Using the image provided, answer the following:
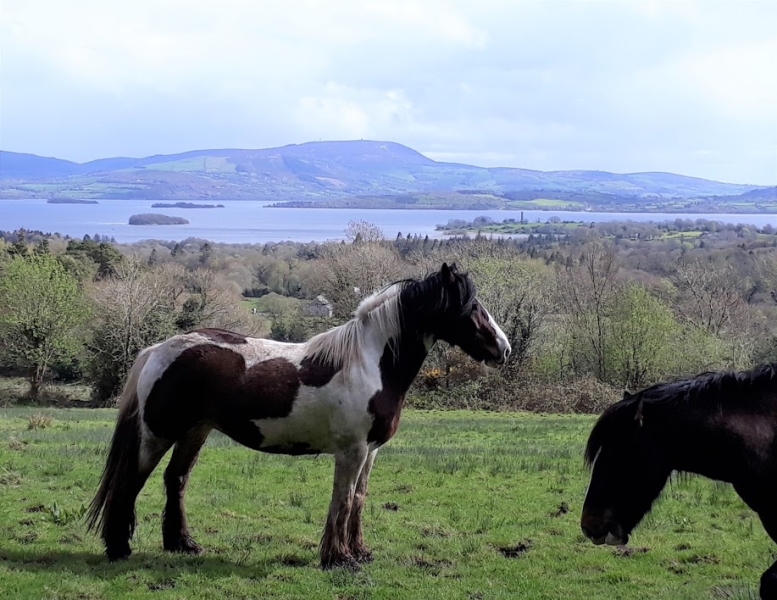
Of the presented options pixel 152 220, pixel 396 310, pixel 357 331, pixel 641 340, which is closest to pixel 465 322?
pixel 396 310

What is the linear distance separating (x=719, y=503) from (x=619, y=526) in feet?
16.7

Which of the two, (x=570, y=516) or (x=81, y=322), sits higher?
(x=570, y=516)

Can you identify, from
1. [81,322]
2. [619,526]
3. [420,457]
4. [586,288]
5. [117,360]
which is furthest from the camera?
[586,288]

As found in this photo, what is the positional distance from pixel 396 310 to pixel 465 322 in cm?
67

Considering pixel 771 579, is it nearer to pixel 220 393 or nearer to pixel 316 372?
pixel 316 372

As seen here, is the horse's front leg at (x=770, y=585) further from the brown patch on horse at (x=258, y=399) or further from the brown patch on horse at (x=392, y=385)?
the brown patch on horse at (x=258, y=399)

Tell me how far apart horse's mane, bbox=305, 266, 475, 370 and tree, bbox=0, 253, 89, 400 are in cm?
3653

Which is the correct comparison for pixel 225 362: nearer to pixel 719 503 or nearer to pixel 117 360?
pixel 719 503

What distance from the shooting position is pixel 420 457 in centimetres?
1194

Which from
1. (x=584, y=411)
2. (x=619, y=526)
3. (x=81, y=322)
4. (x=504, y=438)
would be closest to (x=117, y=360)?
(x=81, y=322)

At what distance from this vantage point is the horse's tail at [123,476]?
21.5 feet

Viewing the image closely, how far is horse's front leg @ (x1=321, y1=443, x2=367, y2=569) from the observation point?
6.41 metres

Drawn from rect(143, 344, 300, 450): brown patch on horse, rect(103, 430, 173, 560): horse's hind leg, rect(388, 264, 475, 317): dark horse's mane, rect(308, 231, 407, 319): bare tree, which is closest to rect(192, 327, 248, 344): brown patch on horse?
rect(143, 344, 300, 450): brown patch on horse

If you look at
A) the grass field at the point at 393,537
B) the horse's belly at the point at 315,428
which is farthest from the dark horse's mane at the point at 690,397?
the horse's belly at the point at 315,428
